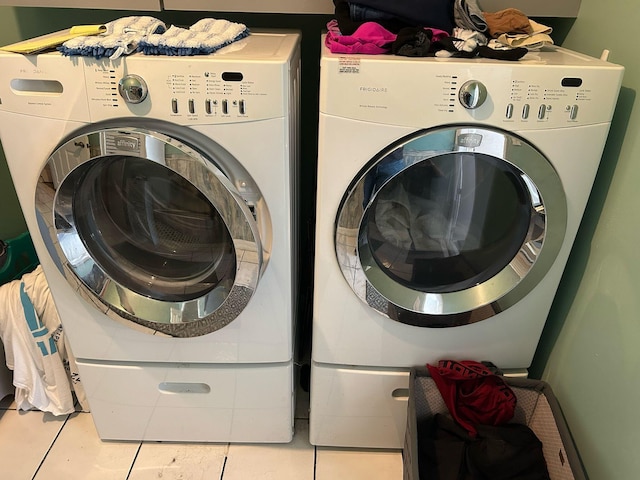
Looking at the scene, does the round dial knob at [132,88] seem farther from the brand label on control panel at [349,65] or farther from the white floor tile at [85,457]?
the white floor tile at [85,457]

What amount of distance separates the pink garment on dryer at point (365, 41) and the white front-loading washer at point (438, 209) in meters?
0.05

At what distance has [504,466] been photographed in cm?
119

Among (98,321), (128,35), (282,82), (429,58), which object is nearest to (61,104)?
(128,35)

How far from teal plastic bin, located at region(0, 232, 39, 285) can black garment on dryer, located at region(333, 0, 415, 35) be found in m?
1.19

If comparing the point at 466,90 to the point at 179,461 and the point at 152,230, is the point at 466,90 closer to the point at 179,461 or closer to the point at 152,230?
the point at 152,230

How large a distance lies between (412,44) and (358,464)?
1.11 m

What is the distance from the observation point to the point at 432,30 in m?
1.11

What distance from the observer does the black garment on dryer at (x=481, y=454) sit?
120 centimetres

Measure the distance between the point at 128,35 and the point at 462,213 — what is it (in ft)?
2.56

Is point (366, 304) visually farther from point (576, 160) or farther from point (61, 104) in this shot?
point (61, 104)

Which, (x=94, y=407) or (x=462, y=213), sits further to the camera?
(x=94, y=407)

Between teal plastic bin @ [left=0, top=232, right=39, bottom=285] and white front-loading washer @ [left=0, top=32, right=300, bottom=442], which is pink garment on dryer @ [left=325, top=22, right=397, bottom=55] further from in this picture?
teal plastic bin @ [left=0, top=232, right=39, bottom=285]

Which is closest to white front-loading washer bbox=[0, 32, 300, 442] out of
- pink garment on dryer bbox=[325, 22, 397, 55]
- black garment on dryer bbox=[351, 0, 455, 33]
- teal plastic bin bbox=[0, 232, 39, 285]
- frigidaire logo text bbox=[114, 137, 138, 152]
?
frigidaire logo text bbox=[114, 137, 138, 152]

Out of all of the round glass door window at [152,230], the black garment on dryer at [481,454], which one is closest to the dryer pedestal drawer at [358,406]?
the black garment on dryer at [481,454]
